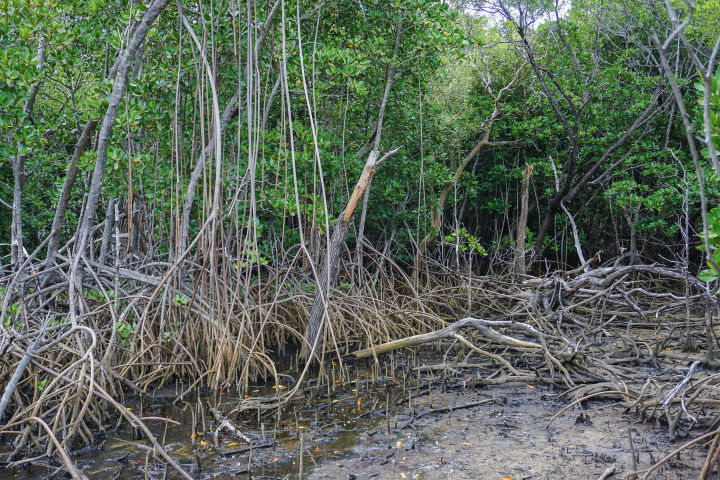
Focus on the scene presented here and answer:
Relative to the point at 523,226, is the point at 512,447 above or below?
below

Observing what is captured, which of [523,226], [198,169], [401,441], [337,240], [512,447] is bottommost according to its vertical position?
[512,447]

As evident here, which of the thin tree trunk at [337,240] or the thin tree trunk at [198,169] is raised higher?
the thin tree trunk at [198,169]

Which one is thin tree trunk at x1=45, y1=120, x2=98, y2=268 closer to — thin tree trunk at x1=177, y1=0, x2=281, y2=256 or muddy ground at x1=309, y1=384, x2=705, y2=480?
thin tree trunk at x1=177, y1=0, x2=281, y2=256

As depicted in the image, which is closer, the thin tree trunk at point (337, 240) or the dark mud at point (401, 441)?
the dark mud at point (401, 441)

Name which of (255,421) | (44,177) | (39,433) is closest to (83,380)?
(39,433)

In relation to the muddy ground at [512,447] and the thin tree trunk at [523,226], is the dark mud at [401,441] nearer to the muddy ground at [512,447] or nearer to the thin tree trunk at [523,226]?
the muddy ground at [512,447]

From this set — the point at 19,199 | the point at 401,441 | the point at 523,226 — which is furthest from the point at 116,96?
the point at 523,226

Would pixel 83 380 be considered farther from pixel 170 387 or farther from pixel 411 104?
pixel 411 104

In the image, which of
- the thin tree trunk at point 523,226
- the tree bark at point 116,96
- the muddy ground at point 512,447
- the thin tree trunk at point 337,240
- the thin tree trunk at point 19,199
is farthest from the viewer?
the thin tree trunk at point 523,226

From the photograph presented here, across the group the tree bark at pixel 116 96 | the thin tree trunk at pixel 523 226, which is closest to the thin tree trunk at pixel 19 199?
the tree bark at pixel 116 96

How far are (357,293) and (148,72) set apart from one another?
2867 millimetres

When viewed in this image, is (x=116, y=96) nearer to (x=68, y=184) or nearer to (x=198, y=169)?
(x=68, y=184)

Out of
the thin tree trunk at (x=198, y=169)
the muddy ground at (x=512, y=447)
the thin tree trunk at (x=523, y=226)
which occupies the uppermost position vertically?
the thin tree trunk at (x=198, y=169)

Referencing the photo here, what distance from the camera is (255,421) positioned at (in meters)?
3.64
